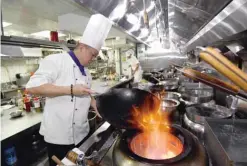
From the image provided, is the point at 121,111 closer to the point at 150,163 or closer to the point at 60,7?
the point at 150,163

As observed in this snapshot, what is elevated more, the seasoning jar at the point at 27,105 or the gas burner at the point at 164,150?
the gas burner at the point at 164,150

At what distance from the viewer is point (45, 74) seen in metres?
1.31

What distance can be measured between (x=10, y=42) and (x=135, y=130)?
157 centimetres

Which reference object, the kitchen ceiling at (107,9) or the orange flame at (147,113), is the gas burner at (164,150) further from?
the kitchen ceiling at (107,9)

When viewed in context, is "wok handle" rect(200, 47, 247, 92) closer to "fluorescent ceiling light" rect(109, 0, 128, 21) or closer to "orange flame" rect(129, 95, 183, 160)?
"orange flame" rect(129, 95, 183, 160)

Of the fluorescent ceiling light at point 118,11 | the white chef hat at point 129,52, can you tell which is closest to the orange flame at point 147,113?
the fluorescent ceiling light at point 118,11

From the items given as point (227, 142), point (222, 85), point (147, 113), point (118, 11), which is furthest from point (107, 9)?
point (227, 142)

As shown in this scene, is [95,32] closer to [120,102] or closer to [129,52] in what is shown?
[120,102]

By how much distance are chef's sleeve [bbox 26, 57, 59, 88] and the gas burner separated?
33.1 inches

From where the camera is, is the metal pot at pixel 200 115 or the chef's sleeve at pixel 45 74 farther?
the chef's sleeve at pixel 45 74

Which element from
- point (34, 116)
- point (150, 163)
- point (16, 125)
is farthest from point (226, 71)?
point (34, 116)

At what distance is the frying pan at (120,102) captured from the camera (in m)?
1.05

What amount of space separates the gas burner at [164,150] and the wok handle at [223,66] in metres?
0.33

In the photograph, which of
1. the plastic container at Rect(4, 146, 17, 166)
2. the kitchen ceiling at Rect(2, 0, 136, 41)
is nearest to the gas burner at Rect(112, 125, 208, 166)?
the kitchen ceiling at Rect(2, 0, 136, 41)
